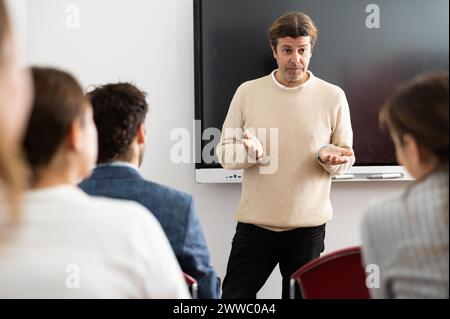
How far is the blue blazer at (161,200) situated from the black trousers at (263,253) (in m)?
0.98

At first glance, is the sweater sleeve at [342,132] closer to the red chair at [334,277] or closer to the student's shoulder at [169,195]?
the red chair at [334,277]

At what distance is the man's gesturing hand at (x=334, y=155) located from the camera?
96.1 inches

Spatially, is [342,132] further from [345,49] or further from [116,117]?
[116,117]

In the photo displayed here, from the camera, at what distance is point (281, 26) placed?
2.67 meters

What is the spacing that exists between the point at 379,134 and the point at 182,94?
3.87 feet

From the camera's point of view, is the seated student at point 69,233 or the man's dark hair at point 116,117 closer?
the seated student at point 69,233

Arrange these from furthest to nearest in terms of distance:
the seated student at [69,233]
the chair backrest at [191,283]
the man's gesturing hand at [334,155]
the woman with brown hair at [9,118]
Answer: the man's gesturing hand at [334,155] < the chair backrest at [191,283] < the seated student at [69,233] < the woman with brown hair at [9,118]

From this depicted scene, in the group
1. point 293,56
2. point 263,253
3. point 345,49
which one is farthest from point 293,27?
point 263,253

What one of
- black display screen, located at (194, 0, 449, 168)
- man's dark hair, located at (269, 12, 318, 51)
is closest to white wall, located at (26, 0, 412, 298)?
black display screen, located at (194, 0, 449, 168)

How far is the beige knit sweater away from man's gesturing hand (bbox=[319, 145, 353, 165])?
6 cm

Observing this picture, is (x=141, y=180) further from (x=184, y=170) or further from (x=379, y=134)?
(x=379, y=134)

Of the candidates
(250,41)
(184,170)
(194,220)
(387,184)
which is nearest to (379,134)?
(387,184)

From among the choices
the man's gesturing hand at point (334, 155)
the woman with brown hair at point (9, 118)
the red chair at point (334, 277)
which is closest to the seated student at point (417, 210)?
the red chair at point (334, 277)
